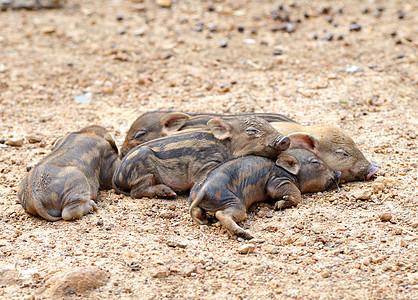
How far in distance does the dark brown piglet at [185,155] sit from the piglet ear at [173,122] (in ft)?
1.76

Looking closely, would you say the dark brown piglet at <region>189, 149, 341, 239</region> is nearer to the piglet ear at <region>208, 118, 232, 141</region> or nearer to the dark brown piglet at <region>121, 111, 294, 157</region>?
the piglet ear at <region>208, 118, 232, 141</region>

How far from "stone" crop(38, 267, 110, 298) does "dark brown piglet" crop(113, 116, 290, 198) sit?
195cm

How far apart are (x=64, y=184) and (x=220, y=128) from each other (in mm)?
1929

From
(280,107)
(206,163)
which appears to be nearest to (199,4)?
(280,107)

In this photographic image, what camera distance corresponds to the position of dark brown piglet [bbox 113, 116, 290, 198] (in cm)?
657

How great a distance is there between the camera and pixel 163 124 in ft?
23.8

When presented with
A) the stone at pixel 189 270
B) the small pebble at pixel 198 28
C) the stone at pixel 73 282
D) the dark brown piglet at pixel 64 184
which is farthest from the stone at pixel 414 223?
the small pebble at pixel 198 28

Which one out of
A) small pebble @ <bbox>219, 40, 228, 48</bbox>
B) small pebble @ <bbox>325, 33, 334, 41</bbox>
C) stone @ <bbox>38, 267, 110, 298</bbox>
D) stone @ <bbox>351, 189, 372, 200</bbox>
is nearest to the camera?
stone @ <bbox>38, 267, 110, 298</bbox>

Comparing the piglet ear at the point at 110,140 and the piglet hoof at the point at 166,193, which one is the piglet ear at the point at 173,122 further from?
the piglet hoof at the point at 166,193

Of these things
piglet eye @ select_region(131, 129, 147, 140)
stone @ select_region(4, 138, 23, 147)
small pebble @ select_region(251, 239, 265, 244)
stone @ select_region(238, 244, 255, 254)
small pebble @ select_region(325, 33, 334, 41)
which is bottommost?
stone @ select_region(4, 138, 23, 147)

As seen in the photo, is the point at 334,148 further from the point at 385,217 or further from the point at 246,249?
the point at 246,249

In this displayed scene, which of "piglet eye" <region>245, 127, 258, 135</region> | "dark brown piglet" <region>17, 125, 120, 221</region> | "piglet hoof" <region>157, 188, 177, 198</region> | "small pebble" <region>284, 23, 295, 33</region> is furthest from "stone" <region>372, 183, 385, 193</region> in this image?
"small pebble" <region>284, 23, 295, 33</region>

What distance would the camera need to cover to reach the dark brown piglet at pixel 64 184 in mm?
6020

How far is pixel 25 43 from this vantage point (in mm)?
11586
